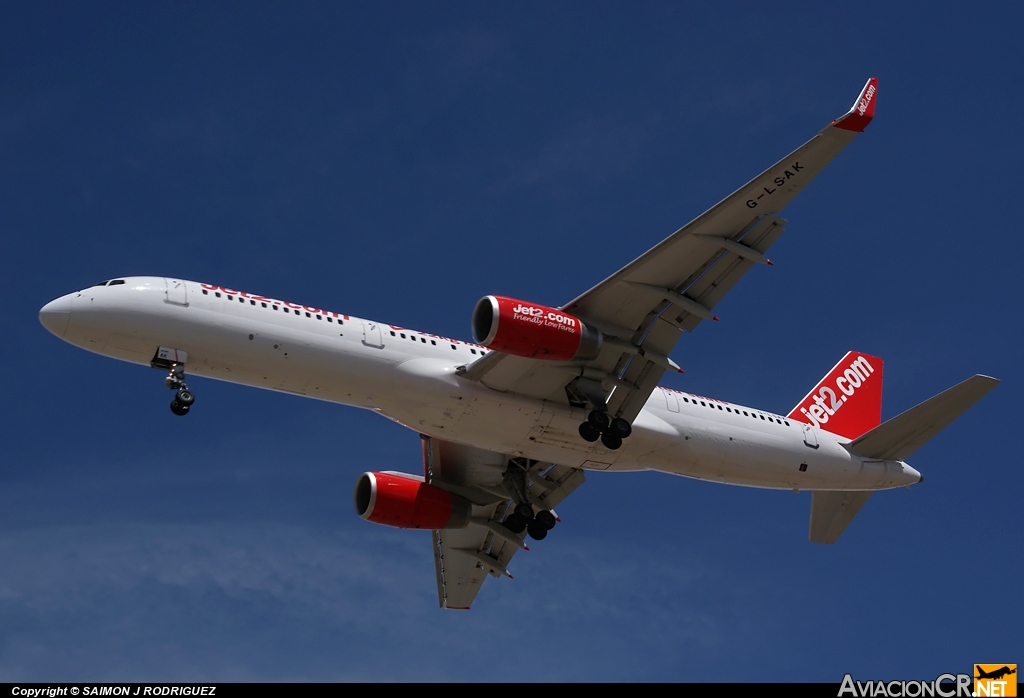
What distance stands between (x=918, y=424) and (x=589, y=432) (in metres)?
10.9

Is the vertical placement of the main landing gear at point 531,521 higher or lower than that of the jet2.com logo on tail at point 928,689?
higher

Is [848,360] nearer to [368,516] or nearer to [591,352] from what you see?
[591,352]

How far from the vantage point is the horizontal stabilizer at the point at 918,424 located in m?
33.1

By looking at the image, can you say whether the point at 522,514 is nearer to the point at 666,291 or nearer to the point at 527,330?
the point at 527,330

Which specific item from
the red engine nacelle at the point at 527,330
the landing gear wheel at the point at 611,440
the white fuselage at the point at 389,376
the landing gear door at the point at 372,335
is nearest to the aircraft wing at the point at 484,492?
the white fuselage at the point at 389,376

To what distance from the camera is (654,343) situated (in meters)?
31.3

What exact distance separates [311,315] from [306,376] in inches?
67.6

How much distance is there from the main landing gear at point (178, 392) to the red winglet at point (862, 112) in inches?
688

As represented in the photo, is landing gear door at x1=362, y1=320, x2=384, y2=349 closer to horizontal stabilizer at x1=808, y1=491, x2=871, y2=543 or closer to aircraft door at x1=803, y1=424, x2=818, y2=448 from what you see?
aircraft door at x1=803, y1=424, x2=818, y2=448

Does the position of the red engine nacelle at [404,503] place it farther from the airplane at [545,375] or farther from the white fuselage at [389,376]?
the white fuselage at [389,376]

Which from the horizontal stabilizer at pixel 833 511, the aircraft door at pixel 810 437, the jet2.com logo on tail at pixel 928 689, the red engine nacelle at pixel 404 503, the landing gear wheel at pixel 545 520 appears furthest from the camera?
the horizontal stabilizer at pixel 833 511

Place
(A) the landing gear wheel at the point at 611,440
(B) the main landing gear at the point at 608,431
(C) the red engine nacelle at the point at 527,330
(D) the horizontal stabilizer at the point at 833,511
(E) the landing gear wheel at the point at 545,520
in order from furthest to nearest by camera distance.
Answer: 1. (D) the horizontal stabilizer at the point at 833,511
2. (E) the landing gear wheel at the point at 545,520
3. (A) the landing gear wheel at the point at 611,440
4. (B) the main landing gear at the point at 608,431
5. (C) the red engine nacelle at the point at 527,330

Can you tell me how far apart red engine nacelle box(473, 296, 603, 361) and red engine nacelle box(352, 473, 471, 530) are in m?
9.70

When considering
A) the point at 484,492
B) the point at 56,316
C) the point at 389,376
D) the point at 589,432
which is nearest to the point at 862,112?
the point at 589,432
